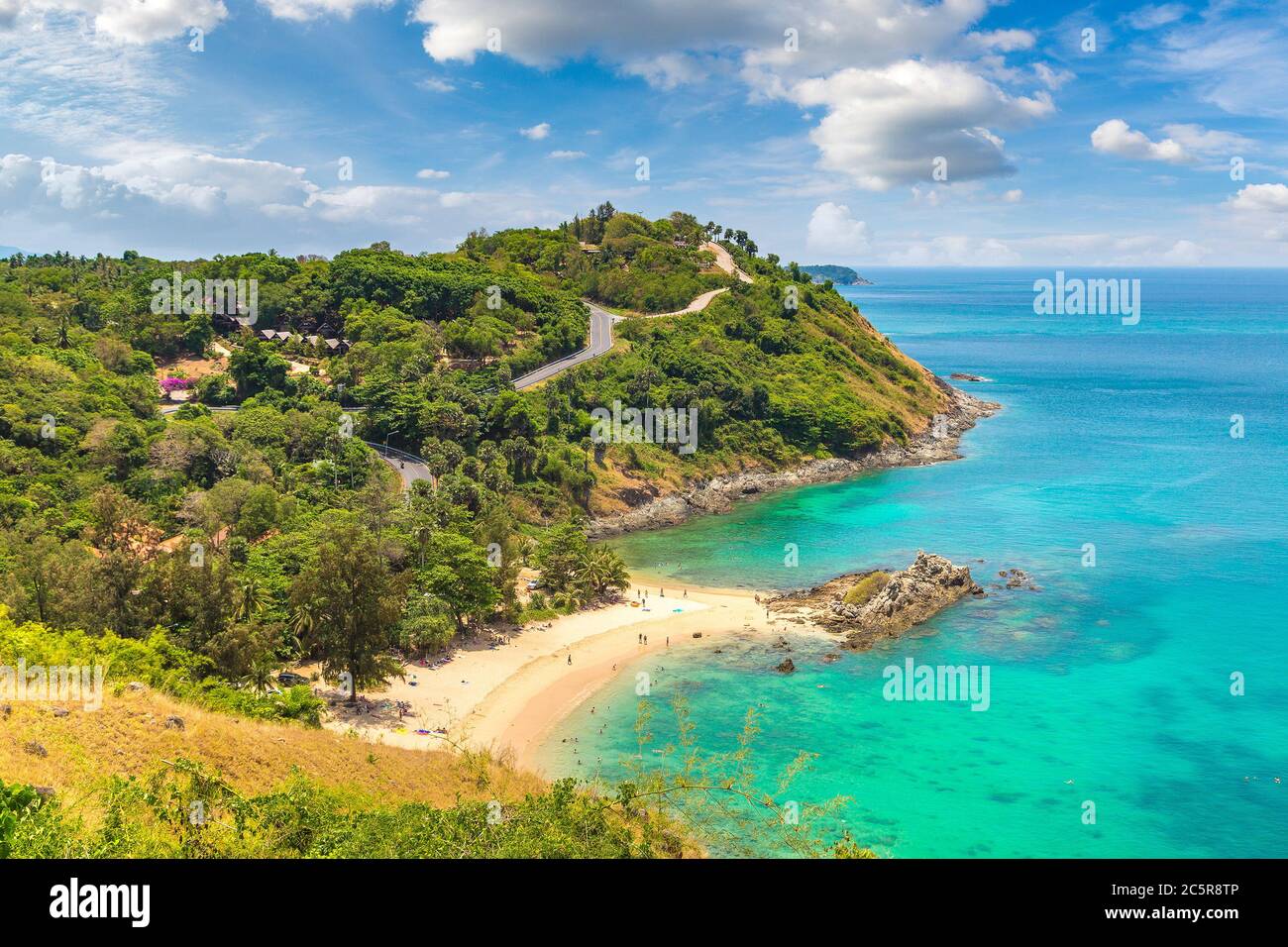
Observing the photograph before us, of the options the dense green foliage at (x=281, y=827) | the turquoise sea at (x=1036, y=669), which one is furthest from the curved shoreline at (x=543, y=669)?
the dense green foliage at (x=281, y=827)

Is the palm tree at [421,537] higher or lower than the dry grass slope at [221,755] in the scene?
higher

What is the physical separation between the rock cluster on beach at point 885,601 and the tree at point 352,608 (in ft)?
89.1

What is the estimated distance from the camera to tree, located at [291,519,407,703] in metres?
38.7

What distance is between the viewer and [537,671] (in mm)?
46938

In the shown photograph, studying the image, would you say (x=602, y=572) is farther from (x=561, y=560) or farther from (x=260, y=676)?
(x=260, y=676)

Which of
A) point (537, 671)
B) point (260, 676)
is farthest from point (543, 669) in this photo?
point (260, 676)

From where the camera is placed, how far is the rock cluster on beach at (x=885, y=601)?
53.1m

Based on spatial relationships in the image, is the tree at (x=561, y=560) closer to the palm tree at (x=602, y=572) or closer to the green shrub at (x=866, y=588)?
the palm tree at (x=602, y=572)

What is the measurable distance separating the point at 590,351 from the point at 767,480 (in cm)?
2866

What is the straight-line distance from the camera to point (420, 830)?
20.4 m
